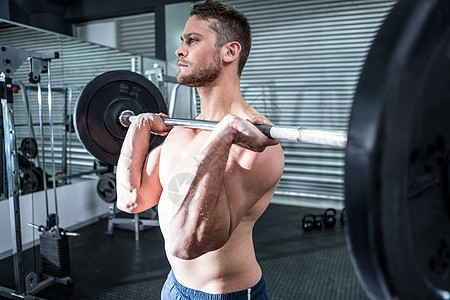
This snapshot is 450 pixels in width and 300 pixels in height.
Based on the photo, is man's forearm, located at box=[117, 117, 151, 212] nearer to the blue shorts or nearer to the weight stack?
the blue shorts

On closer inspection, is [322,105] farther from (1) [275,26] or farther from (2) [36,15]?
(2) [36,15]

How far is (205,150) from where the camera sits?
34.2 inches

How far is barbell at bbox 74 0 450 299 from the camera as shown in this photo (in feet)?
1.40

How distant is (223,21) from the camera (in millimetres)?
1193

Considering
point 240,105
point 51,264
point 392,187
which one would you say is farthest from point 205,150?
point 51,264

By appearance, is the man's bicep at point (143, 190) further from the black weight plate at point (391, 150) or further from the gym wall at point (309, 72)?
the gym wall at point (309, 72)

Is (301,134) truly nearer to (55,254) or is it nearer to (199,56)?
(199,56)

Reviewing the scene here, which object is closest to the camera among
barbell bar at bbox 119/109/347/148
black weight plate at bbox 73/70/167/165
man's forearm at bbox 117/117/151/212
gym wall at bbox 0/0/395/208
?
barbell bar at bbox 119/109/347/148

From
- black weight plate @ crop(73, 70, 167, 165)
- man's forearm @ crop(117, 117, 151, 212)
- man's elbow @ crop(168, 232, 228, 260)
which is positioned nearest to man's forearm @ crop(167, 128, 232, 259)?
man's elbow @ crop(168, 232, 228, 260)

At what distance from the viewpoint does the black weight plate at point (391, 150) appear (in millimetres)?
425

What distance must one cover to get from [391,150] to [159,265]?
268cm

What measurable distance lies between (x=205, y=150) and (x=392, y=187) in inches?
19.8

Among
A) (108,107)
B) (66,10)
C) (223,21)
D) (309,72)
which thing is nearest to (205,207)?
(223,21)

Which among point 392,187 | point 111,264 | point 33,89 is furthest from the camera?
point 33,89
